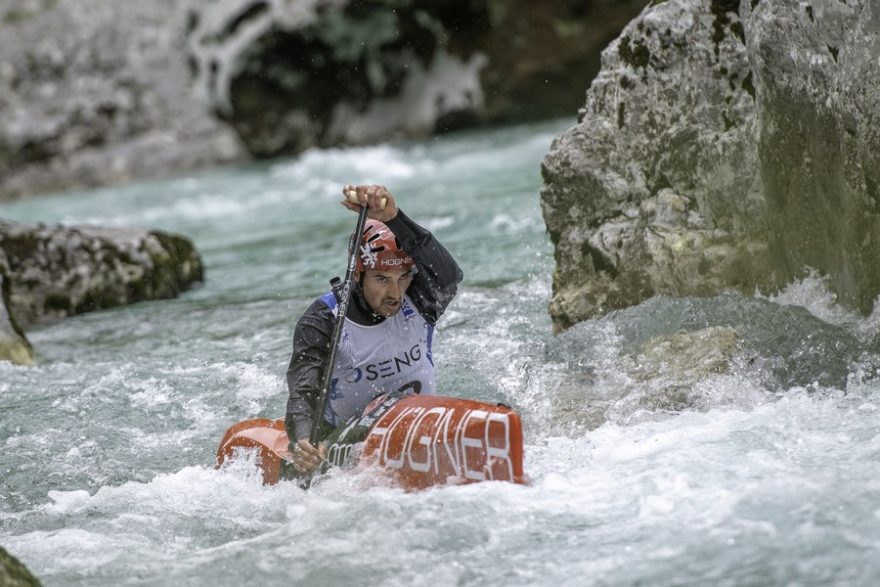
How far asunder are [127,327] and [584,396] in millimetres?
4569

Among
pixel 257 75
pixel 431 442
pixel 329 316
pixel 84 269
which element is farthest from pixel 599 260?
pixel 257 75

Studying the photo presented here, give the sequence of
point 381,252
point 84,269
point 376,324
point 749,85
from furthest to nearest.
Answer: point 84,269 → point 749,85 → point 376,324 → point 381,252

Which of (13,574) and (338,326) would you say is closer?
(13,574)

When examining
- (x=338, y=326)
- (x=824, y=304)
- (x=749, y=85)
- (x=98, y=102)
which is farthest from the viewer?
(x=98, y=102)

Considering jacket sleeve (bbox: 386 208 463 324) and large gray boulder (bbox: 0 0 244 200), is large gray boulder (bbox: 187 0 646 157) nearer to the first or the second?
large gray boulder (bbox: 0 0 244 200)

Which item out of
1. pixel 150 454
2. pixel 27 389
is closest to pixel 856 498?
pixel 150 454

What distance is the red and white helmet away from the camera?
5.22m

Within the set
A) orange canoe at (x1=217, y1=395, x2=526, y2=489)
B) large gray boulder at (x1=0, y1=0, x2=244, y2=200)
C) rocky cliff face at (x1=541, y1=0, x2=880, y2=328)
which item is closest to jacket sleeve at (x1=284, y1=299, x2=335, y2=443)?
orange canoe at (x1=217, y1=395, x2=526, y2=489)

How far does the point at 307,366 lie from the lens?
5.21m

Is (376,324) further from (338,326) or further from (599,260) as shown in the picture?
(599,260)

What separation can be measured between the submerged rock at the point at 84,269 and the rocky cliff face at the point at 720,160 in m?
4.68

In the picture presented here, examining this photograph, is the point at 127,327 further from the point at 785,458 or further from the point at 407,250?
the point at 785,458

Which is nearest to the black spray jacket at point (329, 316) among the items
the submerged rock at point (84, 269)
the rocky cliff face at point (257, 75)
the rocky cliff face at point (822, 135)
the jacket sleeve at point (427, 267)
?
the jacket sleeve at point (427, 267)

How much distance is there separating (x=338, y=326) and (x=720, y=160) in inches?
91.9
